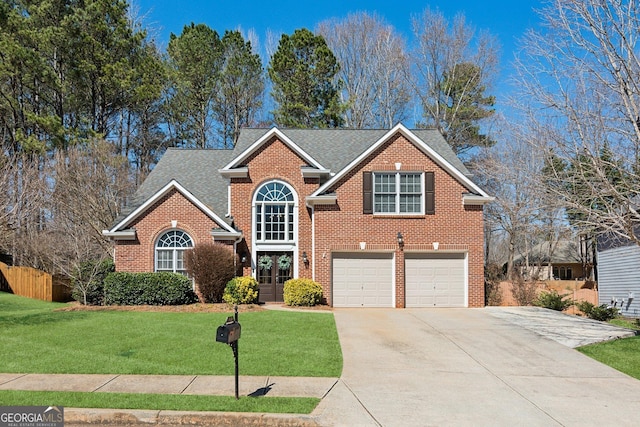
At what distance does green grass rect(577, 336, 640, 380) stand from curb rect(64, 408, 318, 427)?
6.87m

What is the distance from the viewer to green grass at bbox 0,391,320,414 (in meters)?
7.35

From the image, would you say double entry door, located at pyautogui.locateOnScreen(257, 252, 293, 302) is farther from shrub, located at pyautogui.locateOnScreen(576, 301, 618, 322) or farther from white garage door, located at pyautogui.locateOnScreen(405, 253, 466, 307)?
shrub, located at pyautogui.locateOnScreen(576, 301, 618, 322)

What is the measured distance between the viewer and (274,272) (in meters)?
21.5

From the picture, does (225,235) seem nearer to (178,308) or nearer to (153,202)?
(153,202)

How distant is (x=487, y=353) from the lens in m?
11.7

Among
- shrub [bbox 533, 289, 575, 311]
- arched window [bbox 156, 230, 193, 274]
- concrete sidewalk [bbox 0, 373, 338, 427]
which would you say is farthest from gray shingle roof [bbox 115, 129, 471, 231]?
concrete sidewalk [bbox 0, 373, 338, 427]

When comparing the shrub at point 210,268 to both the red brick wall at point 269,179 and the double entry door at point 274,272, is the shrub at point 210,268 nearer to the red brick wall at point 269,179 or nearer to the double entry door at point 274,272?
the double entry door at point 274,272

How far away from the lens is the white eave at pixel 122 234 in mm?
20087

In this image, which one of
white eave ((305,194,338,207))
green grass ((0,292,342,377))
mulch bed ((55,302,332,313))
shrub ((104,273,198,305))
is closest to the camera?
green grass ((0,292,342,377))

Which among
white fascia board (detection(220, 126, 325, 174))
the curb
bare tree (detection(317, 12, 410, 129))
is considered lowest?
the curb

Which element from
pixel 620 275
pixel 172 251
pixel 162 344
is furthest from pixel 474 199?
pixel 162 344

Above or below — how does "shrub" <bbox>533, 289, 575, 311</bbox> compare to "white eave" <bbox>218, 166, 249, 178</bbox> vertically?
below

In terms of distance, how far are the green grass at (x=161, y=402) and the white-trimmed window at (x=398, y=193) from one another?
12876 millimetres

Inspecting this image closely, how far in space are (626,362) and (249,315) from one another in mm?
9883
